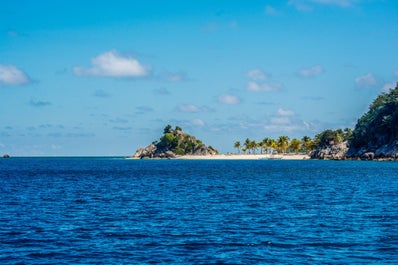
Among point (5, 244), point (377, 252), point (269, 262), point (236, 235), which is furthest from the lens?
point (236, 235)

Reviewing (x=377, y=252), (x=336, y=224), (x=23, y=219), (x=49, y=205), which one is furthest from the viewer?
(x=49, y=205)

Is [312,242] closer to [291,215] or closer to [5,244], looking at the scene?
[291,215]

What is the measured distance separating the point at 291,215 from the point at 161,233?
1594 centimetres

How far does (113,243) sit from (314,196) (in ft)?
137

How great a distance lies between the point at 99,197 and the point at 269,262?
149 ft

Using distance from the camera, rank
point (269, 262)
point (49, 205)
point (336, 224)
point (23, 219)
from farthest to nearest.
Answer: point (49, 205) < point (23, 219) < point (336, 224) < point (269, 262)

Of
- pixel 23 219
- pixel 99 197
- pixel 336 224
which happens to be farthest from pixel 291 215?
pixel 99 197

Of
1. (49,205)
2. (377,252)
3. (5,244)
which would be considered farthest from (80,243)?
(49,205)

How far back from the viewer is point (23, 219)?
4834cm

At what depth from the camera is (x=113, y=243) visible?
119 feet

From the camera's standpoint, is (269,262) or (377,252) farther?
(377,252)

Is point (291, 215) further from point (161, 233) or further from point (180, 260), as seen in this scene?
point (180, 260)

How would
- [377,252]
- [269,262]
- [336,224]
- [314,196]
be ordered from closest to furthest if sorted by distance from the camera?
1. [269,262]
2. [377,252]
3. [336,224]
4. [314,196]

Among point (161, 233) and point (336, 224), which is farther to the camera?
point (336, 224)
